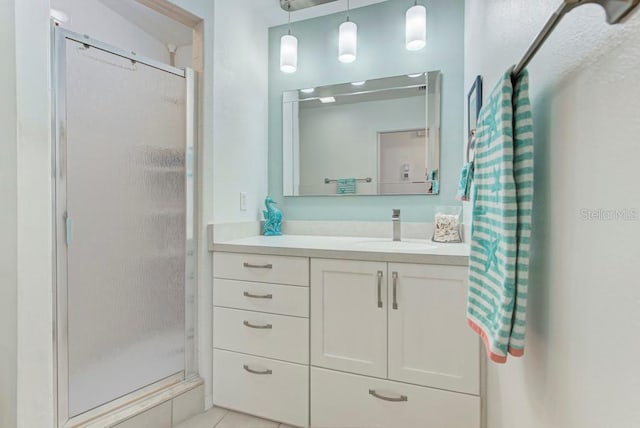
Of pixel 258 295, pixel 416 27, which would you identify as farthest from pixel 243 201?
pixel 416 27

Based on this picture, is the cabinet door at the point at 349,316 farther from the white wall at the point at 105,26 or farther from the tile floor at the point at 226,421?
the white wall at the point at 105,26

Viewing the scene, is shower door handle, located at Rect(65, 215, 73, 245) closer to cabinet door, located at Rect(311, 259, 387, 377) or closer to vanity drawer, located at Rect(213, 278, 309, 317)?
vanity drawer, located at Rect(213, 278, 309, 317)

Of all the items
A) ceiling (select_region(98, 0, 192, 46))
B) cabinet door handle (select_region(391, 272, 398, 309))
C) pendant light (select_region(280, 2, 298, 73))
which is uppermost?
ceiling (select_region(98, 0, 192, 46))

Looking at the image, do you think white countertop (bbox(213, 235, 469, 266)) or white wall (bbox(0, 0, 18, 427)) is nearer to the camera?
white wall (bbox(0, 0, 18, 427))

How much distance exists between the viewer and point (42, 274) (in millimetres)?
1230

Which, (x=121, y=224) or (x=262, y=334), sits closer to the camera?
(x=121, y=224)

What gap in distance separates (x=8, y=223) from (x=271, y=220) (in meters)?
1.37

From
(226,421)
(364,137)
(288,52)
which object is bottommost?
(226,421)

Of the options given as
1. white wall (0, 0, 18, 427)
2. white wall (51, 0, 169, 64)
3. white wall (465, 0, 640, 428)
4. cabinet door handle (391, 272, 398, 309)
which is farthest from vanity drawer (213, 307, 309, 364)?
white wall (51, 0, 169, 64)

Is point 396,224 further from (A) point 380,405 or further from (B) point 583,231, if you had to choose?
(B) point 583,231

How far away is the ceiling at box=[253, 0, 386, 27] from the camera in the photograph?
2.23 meters

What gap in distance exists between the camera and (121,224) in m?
1.59

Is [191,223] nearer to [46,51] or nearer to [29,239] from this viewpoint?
[29,239]

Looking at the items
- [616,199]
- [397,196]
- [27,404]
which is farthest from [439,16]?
[27,404]
